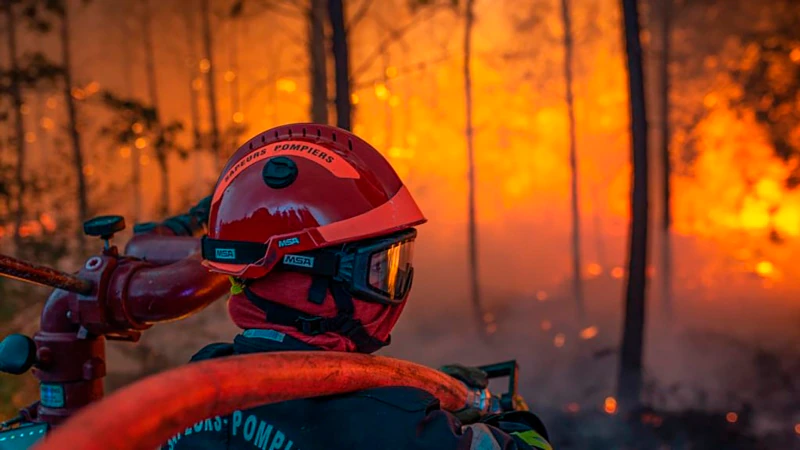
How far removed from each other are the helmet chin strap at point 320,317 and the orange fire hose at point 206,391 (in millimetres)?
118

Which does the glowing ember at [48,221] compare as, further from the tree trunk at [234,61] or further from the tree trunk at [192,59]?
the tree trunk at [234,61]

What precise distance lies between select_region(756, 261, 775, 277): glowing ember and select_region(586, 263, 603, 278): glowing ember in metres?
3.43

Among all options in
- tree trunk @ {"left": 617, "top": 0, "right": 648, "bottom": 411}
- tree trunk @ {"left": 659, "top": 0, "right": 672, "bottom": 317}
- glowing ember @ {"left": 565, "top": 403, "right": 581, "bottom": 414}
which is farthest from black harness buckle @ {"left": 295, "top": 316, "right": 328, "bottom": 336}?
tree trunk @ {"left": 659, "top": 0, "right": 672, "bottom": 317}

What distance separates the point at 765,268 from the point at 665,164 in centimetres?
307

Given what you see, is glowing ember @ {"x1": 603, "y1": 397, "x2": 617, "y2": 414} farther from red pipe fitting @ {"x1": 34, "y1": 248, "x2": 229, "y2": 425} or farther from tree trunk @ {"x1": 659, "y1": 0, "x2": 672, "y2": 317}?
red pipe fitting @ {"x1": 34, "y1": 248, "x2": 229, "y2": 425}

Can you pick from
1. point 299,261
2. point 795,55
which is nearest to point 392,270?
point 299,261

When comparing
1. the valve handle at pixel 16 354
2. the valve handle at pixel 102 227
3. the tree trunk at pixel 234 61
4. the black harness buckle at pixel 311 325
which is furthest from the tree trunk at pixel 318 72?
the tree trunk at pixel 234 61

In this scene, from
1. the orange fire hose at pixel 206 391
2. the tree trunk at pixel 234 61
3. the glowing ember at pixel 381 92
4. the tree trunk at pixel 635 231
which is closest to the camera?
the orange fire hose at pixel 206 391

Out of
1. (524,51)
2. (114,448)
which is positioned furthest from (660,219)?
(114,448)

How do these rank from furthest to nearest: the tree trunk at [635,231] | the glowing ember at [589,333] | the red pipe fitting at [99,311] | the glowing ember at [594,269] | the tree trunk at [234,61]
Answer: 1. the tree trunk at [234,61]
2. the glowing ember at [594,269]
3. the glowing ember at [589,333]
4. the tree trunk at [635,231]
5. the red pipe fitting at [99,311]

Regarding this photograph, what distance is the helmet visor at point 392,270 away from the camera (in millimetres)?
1742

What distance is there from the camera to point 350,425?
1.50 meters

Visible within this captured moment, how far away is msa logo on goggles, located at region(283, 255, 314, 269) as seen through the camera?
Result: 1.68m

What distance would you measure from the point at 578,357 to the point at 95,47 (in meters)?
22.6
